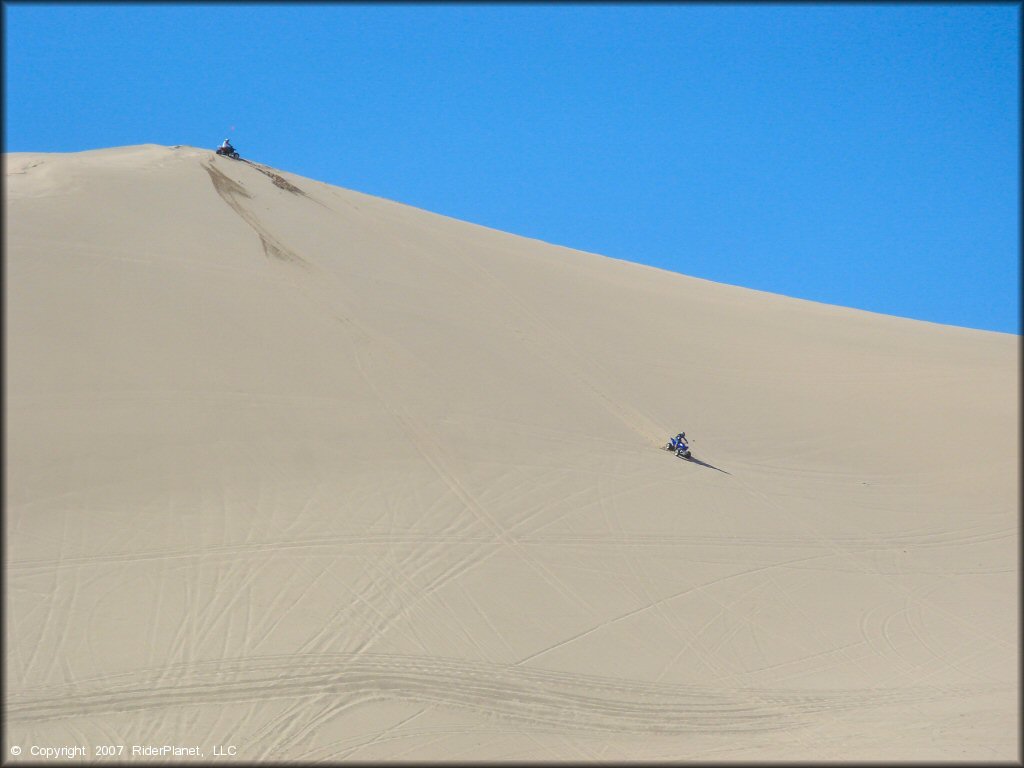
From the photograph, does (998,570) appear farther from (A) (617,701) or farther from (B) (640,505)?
(A) (617,701)

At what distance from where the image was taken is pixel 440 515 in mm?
12250

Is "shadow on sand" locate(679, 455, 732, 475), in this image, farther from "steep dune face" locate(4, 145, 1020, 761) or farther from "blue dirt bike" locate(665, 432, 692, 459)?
"steep dune face" locate(4, 145, 1020, 761)

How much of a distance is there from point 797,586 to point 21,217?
14230mm

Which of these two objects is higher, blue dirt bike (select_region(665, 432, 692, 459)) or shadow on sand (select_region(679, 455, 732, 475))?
blue dirt bike (select_region(665, 432, 692, 459))

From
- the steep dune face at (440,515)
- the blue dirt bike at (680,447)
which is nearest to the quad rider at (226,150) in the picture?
the steep dune face at (440,515)

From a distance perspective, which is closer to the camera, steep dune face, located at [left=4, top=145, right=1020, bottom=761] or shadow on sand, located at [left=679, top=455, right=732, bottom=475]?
steep dune face, located at [left=4, top=145, right=1020, bottom=761]

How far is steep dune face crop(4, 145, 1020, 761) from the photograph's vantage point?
30.3 feet

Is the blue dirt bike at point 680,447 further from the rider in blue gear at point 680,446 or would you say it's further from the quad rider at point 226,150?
the quad rider at point 226,150

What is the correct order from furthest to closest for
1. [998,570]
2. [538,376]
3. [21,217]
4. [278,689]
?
[538,376] < [21,217] < [998,570] < [278,689]

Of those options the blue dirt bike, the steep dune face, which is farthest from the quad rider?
the blue dirt bike

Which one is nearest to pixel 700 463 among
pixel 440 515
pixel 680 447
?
pixel 680 447

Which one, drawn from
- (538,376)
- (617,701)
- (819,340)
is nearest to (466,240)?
(538,376)

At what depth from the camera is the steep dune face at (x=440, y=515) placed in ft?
30.3

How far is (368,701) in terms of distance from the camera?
9.19 m
